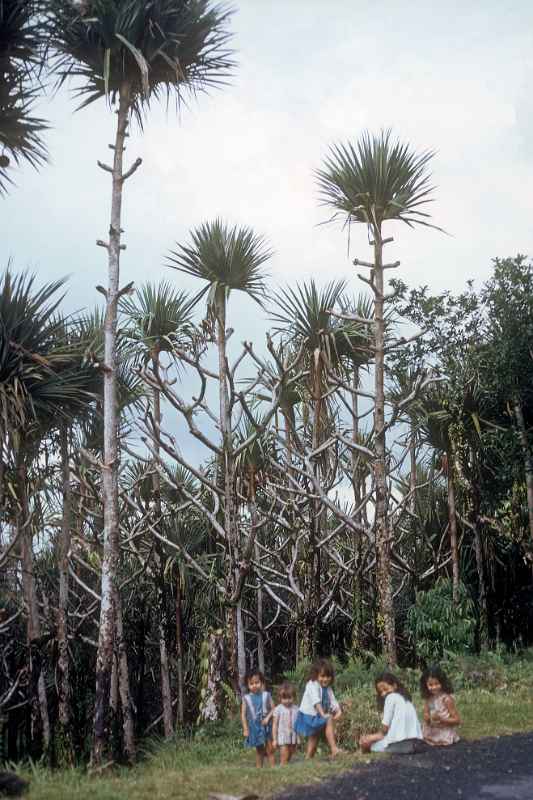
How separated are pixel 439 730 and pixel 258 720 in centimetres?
174

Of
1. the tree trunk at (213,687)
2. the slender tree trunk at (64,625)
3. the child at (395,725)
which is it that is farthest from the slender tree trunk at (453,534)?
the child at (395,725)

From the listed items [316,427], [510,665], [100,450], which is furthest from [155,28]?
[510,665]

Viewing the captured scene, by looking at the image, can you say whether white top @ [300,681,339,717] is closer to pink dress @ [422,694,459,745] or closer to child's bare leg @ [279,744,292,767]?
child's bare leg @ [279,744,292,767]

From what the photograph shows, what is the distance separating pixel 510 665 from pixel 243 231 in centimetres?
812

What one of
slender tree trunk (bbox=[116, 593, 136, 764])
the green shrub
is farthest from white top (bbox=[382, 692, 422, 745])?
the green shrub

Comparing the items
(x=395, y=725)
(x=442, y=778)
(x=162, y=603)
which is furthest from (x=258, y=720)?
(x=162, y=603)

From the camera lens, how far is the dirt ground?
21.7ft

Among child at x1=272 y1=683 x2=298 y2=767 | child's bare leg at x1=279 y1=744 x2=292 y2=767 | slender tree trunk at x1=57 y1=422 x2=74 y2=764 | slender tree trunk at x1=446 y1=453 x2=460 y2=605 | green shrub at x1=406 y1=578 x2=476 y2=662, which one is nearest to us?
child's bare leg at x1=279 y1=744 x2=292 y2=767

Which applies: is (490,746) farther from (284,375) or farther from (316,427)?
(316,427)

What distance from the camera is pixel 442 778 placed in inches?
281

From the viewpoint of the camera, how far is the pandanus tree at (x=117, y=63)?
11.1 meters

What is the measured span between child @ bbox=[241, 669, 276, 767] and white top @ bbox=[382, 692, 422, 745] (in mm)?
1188

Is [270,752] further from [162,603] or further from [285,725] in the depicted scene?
[162,603]

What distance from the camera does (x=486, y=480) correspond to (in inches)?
732
